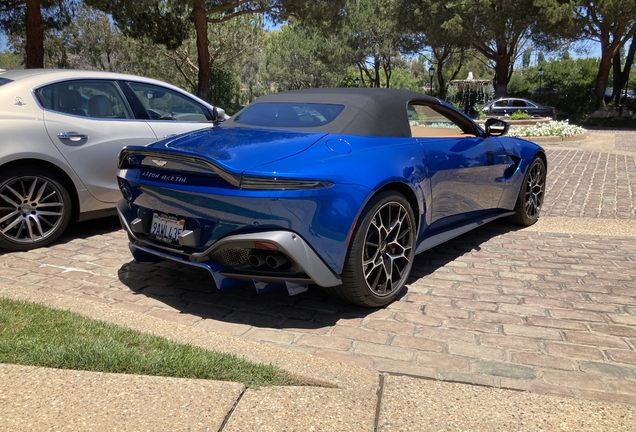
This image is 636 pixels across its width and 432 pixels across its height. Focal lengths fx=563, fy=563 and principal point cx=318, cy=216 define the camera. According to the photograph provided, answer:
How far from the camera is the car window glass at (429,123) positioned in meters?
4.61

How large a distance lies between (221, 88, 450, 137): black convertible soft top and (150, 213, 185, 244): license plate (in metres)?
1.12

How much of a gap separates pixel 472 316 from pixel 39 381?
2.59m

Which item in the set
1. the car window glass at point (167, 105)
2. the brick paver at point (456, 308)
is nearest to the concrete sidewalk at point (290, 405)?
the brick paver at point (456, 308)

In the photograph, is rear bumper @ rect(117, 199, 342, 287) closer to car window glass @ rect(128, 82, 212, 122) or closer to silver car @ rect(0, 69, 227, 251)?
silver car @ rect(0, 69, 227, 251)

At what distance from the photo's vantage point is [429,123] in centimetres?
530

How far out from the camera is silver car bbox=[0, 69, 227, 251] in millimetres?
4859

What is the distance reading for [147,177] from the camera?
379 cm

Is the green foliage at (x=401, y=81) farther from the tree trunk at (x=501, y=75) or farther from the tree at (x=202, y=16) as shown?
the tree at (x=202, y=16)

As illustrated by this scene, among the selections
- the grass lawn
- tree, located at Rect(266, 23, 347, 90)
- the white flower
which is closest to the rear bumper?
the grass lawn

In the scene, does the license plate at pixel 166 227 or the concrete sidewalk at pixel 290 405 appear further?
the license plate at pixel 166 227

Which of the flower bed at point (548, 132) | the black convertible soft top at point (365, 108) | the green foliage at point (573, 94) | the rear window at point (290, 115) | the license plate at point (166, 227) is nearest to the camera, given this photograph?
the license plate at point (166, 227)

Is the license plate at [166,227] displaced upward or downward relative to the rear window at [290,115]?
downward

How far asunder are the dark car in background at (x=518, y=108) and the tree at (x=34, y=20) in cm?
1959

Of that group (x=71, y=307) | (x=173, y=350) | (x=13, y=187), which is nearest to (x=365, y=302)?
(x=173, y=350)
